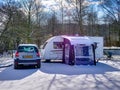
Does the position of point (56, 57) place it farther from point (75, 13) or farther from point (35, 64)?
point (75, 13)

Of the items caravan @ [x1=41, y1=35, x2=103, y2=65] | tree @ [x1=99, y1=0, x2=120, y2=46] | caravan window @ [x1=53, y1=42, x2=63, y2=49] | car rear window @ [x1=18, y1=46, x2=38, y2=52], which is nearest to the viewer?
car rear window @ [x1=18, y1=46, x2=38, y2=52]

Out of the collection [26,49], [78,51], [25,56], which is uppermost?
[26,49]

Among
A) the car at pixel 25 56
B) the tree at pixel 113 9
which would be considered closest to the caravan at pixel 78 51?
the car at pixel 25 56

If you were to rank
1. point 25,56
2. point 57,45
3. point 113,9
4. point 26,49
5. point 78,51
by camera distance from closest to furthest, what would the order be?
point 25,56 → point 26,49 → point 78,51 → point 57,45 → point 113,9

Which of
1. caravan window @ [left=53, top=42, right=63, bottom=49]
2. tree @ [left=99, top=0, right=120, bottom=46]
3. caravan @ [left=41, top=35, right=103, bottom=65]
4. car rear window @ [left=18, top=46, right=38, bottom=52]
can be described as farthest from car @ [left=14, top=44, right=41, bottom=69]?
tree @ [left=99, top=0, right=120, bottom=46]

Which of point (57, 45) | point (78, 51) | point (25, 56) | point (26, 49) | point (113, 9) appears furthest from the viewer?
point (113, 9)

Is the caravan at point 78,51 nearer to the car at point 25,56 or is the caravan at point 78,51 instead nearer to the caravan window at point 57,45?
the caravan window at point 57,45

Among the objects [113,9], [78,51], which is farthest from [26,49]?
[113,9]

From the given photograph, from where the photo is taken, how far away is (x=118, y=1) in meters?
44.6

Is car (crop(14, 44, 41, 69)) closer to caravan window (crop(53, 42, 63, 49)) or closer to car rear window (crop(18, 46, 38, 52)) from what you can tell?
car rear window (crop(18, 46, 38, 52))

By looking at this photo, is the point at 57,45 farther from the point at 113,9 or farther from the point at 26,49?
the point at 113,9

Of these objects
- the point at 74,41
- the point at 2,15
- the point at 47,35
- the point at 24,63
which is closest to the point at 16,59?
the point at 24,63

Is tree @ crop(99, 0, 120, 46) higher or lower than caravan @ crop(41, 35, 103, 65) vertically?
higher

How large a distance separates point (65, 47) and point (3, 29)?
10.4 meters
